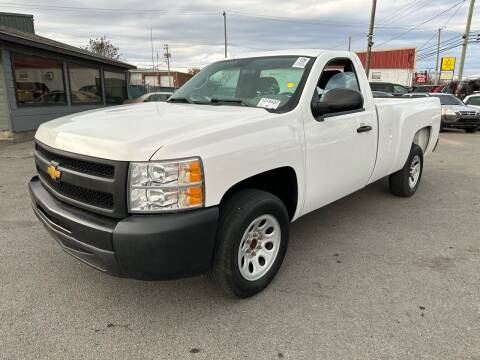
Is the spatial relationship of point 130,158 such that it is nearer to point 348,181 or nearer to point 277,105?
point 277,105

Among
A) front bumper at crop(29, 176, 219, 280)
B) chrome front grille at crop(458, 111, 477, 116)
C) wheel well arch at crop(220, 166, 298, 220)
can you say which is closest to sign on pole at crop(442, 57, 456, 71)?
chrome front grille at crop(458, 111, 477, 116)

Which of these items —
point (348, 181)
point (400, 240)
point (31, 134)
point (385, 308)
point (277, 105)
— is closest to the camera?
point (385, 308)

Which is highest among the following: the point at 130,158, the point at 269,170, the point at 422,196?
the point at 130,158

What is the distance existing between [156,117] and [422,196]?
14.7 feet

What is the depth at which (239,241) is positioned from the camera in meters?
2.64

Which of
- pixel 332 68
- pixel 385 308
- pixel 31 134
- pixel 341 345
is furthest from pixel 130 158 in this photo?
pixel 31 134

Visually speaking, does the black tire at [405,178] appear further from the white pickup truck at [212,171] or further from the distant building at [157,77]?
the distant building at [157,77]

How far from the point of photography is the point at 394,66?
136 ft

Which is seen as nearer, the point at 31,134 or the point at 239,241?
the point at 239,241

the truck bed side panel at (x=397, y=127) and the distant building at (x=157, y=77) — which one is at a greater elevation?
the distant building at (x=157, y=77)

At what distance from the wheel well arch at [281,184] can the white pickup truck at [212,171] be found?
0.01 metres

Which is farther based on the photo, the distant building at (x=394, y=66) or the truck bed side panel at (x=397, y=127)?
the distant building at (x=394, y=66)

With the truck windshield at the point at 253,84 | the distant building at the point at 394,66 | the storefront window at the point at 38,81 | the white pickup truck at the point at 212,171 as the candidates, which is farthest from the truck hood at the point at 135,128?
the distant building at the point at 394,66

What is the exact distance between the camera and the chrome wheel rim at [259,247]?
287 centimetres
